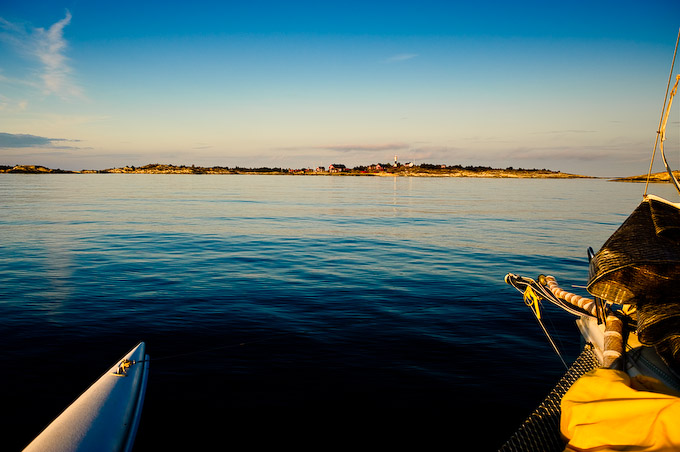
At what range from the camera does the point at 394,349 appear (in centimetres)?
1172

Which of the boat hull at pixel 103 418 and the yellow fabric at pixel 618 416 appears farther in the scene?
the boat hull at pixel 103 418

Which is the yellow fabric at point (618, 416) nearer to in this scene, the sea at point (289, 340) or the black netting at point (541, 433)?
the black netting at point (541, 433)

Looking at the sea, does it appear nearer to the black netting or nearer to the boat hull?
the boat hull

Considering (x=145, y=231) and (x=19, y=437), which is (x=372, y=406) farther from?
(x=145, y=231)

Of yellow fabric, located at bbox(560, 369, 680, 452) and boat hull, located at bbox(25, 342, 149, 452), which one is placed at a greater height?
yellow fabric, located at bbox(560, 369, 680, 452)

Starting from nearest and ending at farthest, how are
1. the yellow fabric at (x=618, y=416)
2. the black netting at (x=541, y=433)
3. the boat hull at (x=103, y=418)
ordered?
1. the yellow fabric at (x=618, y=416)
2. the black netting at (x=541, y=433)
3. the boat hull at (x=103, y=418)

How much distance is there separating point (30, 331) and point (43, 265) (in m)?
11.4

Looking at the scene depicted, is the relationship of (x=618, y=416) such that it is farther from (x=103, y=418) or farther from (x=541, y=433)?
(x=103, y=418)

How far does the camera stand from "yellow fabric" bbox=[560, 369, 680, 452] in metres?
4.50

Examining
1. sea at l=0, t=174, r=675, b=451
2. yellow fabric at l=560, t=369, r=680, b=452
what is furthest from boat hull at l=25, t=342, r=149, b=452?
yellow fabric at l=560, t=369, r=680, b=452

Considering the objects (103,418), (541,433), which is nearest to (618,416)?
(541,433)

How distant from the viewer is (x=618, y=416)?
4887 mm

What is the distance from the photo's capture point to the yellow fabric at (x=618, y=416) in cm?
450

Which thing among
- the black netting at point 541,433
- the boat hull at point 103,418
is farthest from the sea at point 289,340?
the black netting at point 541,433
